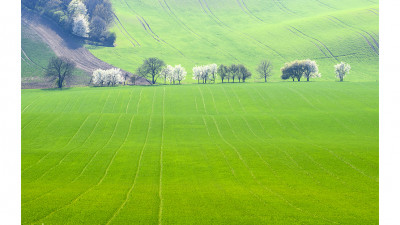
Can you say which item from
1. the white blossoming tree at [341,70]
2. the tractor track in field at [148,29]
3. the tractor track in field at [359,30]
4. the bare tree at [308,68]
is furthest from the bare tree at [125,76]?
the tractor track in field at [359,30]

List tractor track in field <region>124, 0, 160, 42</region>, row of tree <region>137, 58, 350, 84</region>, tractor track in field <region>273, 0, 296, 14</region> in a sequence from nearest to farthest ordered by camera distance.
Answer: row of tree <region>137, 58, 350, 84</region>, tractor track in field <region>124, 0, 160, 42</region>, tractor track in field <region>273, 0, 296, 14</region>

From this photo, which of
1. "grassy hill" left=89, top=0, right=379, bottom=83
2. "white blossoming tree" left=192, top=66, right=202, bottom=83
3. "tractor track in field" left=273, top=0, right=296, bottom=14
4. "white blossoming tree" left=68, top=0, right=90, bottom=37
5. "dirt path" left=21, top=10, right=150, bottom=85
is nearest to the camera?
"white blossoming tree" left=192, top=66, right=202, bottom=83

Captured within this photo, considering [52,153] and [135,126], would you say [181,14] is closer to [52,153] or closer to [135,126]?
[135,126]

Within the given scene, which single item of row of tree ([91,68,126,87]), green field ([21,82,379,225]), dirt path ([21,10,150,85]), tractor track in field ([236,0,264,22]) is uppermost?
tractor track in field ([236,0,264,22])

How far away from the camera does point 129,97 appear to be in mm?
59844

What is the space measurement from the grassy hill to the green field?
3512 cm

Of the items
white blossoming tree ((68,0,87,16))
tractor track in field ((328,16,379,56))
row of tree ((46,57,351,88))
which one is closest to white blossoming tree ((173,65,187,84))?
row of tree ((46,57,351,88))

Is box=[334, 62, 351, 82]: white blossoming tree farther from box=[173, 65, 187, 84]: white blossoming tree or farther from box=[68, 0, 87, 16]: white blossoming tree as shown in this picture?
box=[68, 0, 87, 16]: white blossoming tree

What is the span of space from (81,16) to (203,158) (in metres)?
88.1

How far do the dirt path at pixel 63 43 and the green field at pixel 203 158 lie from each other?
28.7m

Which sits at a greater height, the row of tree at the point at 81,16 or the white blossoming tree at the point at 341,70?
the row of tree at the point at 81,16

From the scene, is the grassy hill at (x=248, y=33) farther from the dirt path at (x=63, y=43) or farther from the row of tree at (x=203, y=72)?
the row of tree at (x=203, y=72)

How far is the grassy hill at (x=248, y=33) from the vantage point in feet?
324

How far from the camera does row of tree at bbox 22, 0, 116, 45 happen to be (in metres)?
105
